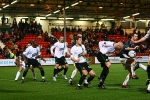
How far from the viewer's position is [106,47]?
14.4 metres

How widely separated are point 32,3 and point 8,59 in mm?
17797

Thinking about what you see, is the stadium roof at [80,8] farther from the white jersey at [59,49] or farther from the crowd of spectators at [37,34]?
the white jersey at [59,49]

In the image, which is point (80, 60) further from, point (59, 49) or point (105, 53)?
point (59, 49)

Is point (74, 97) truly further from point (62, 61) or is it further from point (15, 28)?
point (15, 28)

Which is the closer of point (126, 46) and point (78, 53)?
point (126, 46)

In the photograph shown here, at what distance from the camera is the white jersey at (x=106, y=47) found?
14258mm

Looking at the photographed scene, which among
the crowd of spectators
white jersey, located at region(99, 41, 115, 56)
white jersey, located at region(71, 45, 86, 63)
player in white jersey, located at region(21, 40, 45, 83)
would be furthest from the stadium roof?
white jersey, located at region(99, 41, 115, 56)

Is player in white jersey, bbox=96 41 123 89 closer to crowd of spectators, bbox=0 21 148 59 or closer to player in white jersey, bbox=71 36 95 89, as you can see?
player in white jersey, bbox=71 36 95 89

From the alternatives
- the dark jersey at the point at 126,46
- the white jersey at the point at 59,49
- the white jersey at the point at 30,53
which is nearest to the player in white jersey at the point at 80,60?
the dark jersey at the point at 126,46

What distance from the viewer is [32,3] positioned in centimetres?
5281

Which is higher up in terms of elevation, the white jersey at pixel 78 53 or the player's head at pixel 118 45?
the player's head at pixel 118 45

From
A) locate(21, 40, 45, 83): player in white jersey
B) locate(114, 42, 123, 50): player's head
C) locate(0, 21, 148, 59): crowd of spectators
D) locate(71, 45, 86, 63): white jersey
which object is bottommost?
locate(0, 21, 148, 59): crowd of spectators

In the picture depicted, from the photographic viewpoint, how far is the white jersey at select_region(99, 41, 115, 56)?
14.3 meters

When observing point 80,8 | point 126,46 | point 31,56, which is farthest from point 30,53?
point 80,8
